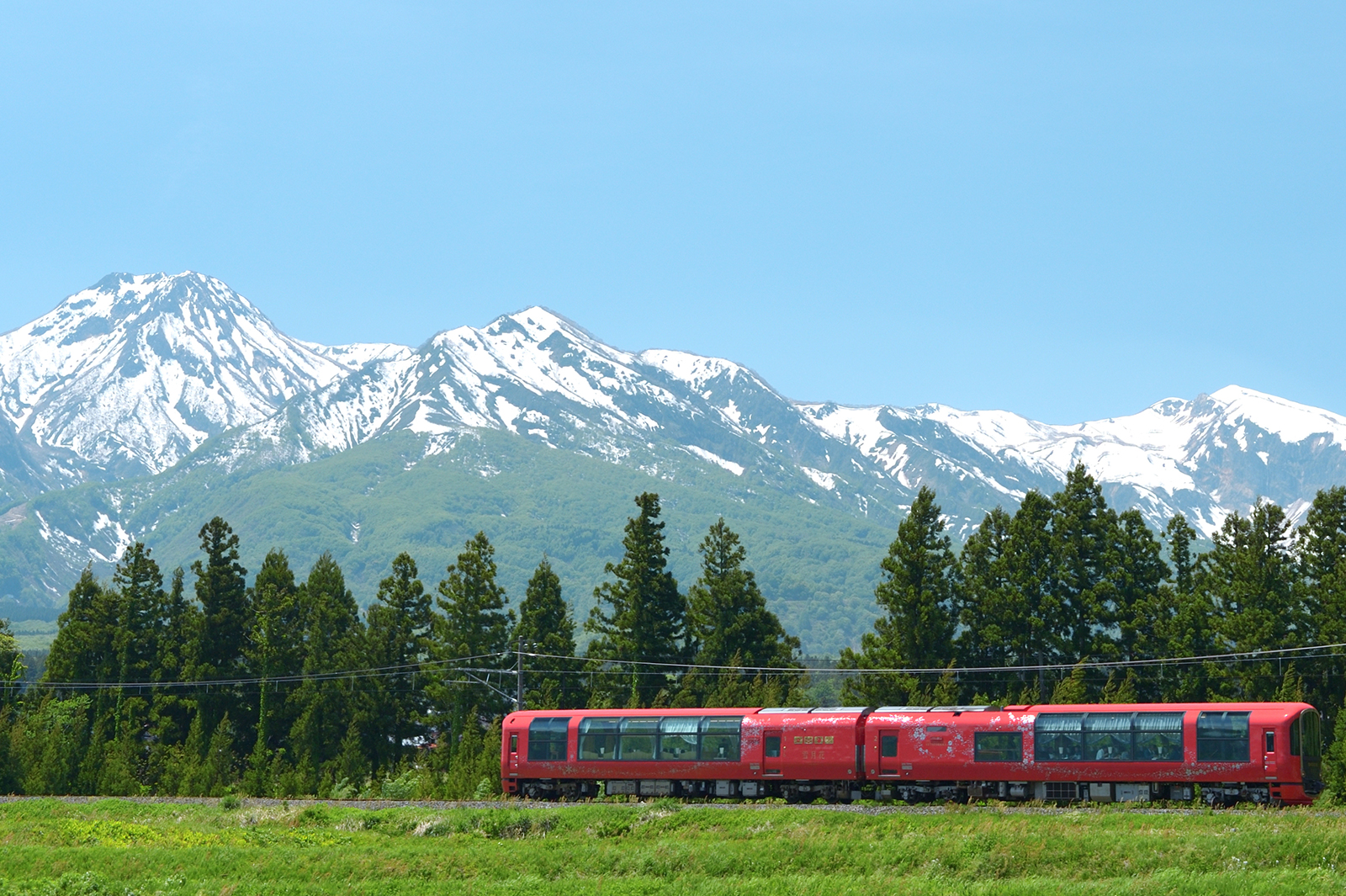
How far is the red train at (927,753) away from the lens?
2092 inches

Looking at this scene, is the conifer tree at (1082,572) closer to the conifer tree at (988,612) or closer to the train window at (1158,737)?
the conifer tree at (988,612)

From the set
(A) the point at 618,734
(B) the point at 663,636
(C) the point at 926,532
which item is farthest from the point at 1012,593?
(A) the point at 618,734

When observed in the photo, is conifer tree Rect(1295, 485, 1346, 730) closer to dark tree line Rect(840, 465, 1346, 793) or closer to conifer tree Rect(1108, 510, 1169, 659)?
dark tree line Rect(840, 465, 1346, 793)

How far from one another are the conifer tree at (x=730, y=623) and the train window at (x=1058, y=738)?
2910cm

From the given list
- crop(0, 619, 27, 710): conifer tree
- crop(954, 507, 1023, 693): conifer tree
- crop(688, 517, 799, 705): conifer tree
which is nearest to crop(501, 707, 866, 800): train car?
crop(688, 517, 799, 705): conifer tree

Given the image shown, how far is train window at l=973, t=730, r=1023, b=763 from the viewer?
2234 inches

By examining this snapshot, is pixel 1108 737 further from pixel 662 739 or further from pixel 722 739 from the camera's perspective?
pixel 662 739

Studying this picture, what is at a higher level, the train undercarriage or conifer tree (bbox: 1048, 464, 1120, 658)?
conifer tree (bbox: 1048, 464, 1120, 658)

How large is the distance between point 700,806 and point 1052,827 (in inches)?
590

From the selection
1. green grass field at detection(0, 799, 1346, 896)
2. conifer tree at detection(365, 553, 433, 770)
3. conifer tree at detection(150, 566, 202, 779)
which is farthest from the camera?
conifer tree at detection(365, 553, 433, 770)

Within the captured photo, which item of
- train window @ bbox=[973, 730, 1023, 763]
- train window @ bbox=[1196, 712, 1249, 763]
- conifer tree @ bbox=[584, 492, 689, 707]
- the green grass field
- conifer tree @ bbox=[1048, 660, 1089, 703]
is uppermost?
conifer tree @ bbox=[584, 492, 689, 707]

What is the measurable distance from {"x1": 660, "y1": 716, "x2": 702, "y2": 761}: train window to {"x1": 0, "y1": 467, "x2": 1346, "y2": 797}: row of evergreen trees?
11.4 meters

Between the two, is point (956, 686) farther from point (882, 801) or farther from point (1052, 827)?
point (1052, 827)

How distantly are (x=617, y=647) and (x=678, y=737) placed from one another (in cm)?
2749
